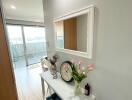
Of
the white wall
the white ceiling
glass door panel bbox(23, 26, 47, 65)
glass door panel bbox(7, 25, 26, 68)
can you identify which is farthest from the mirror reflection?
glass door panel bbox(23, 26, 47, 65)

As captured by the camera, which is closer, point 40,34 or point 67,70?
point 67,70

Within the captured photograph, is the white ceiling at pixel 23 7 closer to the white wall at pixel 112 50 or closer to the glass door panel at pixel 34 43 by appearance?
the glass door panel at pixel 34 43

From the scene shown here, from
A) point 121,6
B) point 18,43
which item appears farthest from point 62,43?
point 18,43

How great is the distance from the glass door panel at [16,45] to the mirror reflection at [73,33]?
3272mm

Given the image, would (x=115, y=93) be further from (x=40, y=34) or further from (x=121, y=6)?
(x=40, y=34)

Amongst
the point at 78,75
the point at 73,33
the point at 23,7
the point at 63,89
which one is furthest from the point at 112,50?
the point at 23,7

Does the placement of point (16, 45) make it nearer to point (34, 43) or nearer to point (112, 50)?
point (34, 43)

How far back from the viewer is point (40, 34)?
507cm

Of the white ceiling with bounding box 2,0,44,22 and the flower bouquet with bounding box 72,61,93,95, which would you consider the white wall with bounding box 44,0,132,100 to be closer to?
the flower bouquet with bounding box 72,61,93,95

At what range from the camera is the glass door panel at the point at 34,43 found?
180 inches

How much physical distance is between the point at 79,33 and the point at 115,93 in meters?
0.79

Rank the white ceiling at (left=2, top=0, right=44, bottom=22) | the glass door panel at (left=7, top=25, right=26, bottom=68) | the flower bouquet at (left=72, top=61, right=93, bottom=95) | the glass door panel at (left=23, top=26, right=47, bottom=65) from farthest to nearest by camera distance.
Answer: the glass door panel at (left=23, top=26, right=47, bottom=65) < the glass door panel at (left=7, top=25, right=26, bottom=68) < the white ceiling at (left=2, top=0, right=44, bottom=22) < the flower bouquet at (left=72, top=61, right=93, bottom=95)

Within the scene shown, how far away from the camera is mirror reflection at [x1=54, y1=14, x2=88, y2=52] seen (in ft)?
3.67

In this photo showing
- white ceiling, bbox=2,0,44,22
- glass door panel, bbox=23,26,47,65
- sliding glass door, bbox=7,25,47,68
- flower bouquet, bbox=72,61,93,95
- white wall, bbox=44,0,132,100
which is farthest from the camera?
glass door panel, bbox=23,26,47,65
